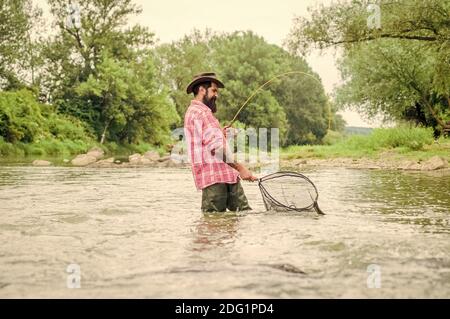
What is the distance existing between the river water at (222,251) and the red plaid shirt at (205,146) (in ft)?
1.77

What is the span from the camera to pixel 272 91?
209 feet

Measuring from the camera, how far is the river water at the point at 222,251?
3367mm

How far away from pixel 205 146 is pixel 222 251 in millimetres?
2543

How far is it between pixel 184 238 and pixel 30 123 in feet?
106

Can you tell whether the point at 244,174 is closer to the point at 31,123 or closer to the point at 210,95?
the point at 210,95

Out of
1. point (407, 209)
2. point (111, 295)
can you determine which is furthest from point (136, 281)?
point (407, 209)

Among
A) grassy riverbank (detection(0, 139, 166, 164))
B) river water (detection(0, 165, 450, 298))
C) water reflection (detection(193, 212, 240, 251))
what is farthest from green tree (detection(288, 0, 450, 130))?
grassy riverbank (detection(0, 139, 166, 164))

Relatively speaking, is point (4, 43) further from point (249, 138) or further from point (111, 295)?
point (111, 295)

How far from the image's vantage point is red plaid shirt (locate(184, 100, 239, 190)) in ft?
22.3

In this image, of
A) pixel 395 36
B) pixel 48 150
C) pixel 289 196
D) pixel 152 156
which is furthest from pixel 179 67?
pixel 289 196

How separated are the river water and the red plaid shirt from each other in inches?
21.2

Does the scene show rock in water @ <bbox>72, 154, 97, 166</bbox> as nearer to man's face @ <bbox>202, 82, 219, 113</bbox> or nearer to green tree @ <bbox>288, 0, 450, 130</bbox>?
green tree @ <bbox>288, 0, 450, 130</bbox>

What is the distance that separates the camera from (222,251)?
4.50 meters
